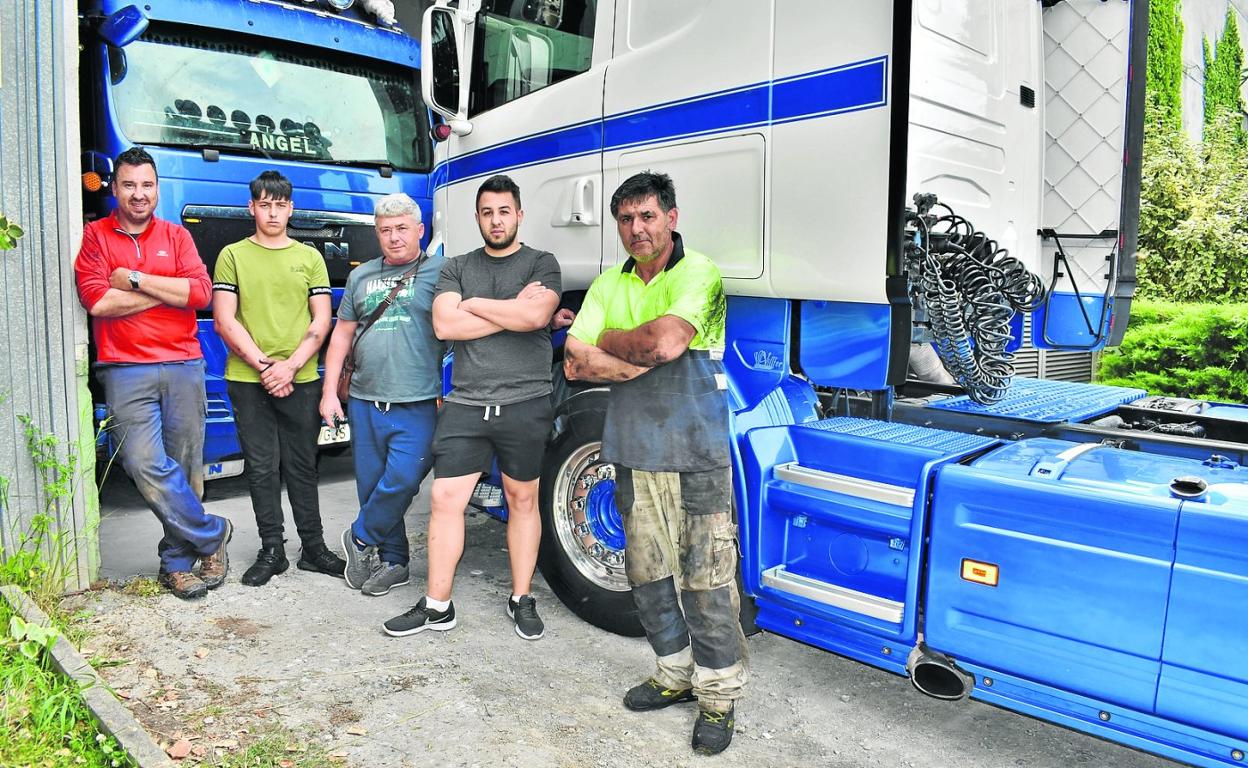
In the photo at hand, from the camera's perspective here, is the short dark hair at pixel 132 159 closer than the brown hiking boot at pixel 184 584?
Yes

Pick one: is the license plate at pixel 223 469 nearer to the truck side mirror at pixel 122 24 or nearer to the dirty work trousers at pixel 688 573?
the truck side mirror at pixel 122 24

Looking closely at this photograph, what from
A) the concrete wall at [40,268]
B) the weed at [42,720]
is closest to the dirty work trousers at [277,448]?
the concrete wall at [40,268]

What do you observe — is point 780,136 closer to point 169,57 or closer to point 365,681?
point 365,681

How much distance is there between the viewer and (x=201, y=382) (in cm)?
431

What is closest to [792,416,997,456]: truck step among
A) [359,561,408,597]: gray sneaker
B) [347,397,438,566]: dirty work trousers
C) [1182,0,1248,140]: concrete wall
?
[347,397,438,566]: dirty work trousers

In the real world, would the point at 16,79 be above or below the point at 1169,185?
below

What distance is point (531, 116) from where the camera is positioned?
4312 millimetres

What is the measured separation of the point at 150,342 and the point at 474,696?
205 centimetres

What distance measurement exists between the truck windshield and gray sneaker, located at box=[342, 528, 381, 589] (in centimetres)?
253

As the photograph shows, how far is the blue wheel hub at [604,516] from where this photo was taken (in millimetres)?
3977

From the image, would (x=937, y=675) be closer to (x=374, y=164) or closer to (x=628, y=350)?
(x=628, y=350)

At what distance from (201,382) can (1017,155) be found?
3.54 m

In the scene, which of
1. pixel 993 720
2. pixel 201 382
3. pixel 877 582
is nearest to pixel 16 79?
pixel 201 382

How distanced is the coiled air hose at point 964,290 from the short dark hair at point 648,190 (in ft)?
2.54
